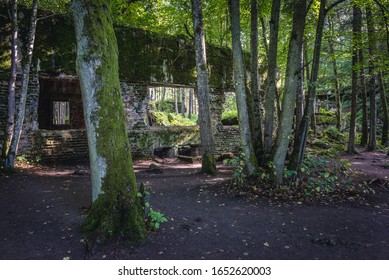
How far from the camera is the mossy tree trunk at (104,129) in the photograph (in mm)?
3297

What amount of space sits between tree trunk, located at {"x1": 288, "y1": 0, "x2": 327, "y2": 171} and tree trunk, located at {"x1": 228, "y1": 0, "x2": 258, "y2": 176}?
98 cm

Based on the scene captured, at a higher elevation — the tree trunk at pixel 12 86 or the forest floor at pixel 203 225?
the tree trunk at pixel 12 86

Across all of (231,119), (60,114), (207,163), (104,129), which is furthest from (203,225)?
(60,114)

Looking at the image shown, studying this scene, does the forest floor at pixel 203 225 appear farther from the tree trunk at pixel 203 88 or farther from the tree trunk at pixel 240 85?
the tree trunk at pixel 203 88

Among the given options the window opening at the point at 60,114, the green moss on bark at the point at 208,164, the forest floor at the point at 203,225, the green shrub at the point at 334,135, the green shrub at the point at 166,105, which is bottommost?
the forest floor at the point at 203,225

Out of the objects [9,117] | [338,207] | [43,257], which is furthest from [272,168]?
[9,117]

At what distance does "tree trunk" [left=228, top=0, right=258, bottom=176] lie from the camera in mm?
6000

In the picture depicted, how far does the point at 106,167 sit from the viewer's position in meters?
3.40

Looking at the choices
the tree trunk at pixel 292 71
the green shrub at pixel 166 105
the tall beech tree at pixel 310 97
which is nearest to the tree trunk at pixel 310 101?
the tall beech tree at pixel 310 97

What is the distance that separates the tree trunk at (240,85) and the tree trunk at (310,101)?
981 millimetres

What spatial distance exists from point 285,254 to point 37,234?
3.35 m

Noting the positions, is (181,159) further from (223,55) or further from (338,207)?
(338,207)

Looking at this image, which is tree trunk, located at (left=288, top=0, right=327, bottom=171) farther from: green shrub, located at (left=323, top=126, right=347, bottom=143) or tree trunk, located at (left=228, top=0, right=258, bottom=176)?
green shrub, located at (left=323, top=126, right=347, bottom=143)

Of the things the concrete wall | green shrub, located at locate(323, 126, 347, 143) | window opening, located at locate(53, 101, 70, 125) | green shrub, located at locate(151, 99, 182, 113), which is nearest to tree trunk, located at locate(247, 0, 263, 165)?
the concrete wall
